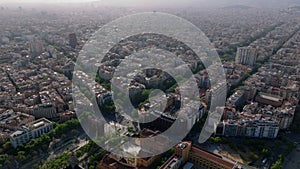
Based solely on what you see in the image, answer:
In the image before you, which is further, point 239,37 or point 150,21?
point 150,21

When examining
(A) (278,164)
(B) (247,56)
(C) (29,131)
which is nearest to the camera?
(A) (278,164)

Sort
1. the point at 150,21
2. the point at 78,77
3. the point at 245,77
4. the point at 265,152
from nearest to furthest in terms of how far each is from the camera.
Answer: the point at 265,152
the point at 78,77
the point at 245,77
the point at 150,21

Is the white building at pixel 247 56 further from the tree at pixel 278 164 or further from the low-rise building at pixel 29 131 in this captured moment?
the low-rise building at pixel 29 131

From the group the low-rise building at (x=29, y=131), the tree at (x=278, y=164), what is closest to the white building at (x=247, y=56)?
the tree at (x=278, y=164)

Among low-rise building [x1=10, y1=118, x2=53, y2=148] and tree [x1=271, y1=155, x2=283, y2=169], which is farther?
low-rise building [x1=10, y1=118, x2=53, y2=148]

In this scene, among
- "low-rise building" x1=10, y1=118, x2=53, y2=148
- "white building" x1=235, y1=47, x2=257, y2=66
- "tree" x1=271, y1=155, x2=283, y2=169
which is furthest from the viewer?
"white building" x1=235, y1=47, x2=257, y2=66

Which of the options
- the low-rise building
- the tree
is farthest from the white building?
the low-rise building

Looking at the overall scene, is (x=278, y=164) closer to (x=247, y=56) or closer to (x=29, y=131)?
(x=29, y=131)

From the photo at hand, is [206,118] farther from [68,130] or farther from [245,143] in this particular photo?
[68,130]

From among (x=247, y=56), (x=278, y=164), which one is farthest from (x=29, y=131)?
(x=247, y=56)

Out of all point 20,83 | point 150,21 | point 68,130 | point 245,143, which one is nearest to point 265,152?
point 245,143

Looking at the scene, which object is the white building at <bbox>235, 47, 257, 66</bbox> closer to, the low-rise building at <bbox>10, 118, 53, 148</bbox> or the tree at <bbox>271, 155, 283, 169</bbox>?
the tree at <bbox>271, 155, 283, 169</bbox>
